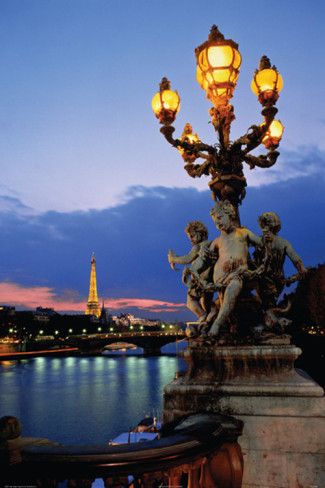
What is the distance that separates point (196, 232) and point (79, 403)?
3609cm

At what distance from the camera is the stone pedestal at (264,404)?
12.9 ft

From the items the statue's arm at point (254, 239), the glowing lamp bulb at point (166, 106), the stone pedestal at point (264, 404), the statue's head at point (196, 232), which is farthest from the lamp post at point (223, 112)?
the stone pedestal at point (264, 404)

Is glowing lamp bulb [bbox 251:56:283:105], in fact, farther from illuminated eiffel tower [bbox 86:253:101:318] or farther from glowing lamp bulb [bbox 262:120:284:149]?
illuminated eiffel tower [bbox 86:253:101:318]

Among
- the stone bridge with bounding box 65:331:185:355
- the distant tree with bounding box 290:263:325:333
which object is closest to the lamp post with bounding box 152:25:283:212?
the distant tree with bounding box 290:263:325:333

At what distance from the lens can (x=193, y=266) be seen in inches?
214

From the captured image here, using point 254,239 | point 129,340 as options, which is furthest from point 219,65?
point 129,340

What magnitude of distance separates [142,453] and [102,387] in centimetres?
4828

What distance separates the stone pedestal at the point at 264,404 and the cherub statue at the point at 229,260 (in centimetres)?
43

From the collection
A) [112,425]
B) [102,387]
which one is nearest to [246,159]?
[112,425]

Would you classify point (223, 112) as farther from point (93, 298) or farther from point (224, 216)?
point (93, 298)

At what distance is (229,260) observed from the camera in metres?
5.02

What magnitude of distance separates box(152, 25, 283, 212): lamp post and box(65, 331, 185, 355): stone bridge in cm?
8061

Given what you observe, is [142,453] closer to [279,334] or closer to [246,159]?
[279,334]

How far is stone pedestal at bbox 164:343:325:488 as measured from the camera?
12.9ft
